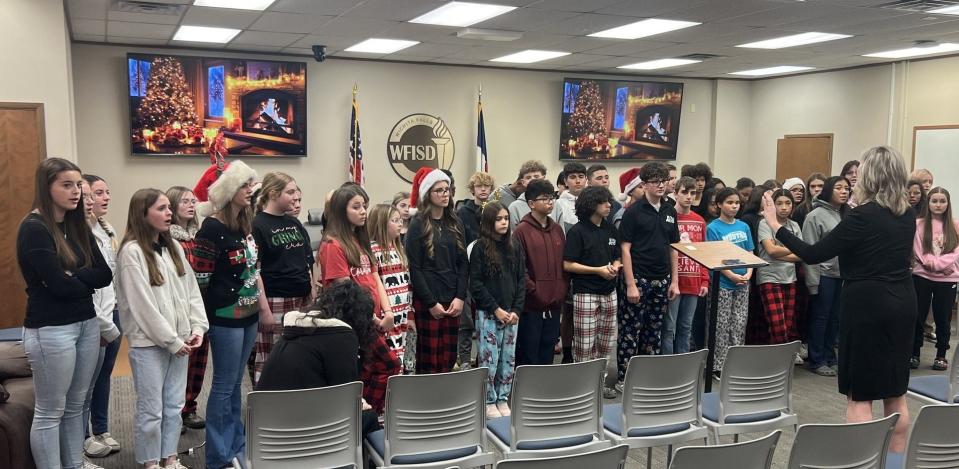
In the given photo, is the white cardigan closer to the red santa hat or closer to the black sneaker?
the black sneaker

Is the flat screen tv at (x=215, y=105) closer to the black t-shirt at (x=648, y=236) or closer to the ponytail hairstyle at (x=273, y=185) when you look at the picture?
the ponytail hairstyle at (x=273, y=185)


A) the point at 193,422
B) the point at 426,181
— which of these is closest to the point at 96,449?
the point at 193,422

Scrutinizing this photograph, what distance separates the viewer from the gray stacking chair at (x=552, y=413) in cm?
287

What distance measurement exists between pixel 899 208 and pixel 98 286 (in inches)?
136

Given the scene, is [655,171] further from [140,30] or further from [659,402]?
[140,30]

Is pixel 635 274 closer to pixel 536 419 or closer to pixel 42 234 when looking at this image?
pixel 536 419

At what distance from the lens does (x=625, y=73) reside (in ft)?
33.9

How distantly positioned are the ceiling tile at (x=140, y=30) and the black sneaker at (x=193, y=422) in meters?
4.13

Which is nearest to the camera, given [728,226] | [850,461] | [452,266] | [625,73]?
[850,461]

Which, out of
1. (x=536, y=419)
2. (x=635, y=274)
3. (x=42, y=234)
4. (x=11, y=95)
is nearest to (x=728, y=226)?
(x=635, y=274)

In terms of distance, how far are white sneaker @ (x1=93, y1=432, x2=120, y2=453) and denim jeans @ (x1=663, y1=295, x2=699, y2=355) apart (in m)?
3.53

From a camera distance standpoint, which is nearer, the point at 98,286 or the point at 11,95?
the point at 98,286

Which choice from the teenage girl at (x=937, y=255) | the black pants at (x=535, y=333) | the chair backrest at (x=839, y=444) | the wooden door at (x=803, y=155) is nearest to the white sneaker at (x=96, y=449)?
the black pants at (x=535, y=333)

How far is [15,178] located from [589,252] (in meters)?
4.27
